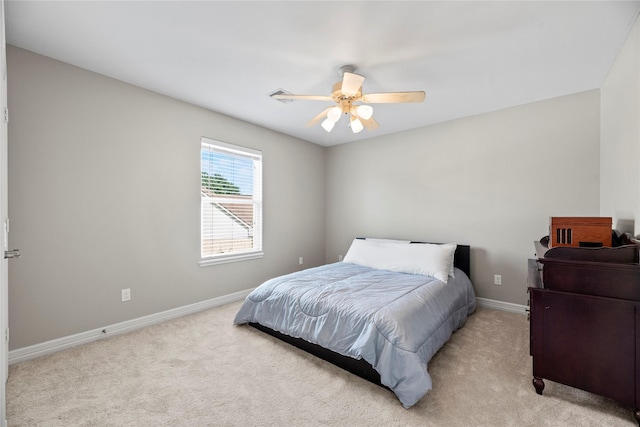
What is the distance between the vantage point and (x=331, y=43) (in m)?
2.01

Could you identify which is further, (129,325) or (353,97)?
(129,325)

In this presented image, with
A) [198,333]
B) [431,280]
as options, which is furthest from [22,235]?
[431,280]

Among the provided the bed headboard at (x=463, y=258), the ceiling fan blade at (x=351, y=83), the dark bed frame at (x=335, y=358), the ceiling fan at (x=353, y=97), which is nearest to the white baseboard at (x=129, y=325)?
the bed headboard at (x=463, y=258)

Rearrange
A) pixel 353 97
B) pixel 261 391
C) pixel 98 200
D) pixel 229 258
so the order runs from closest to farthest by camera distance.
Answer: pixel 261 391
pixel 353 97
pixel 98 200
pixel 229 258

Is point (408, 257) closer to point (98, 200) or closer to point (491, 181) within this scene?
point (491, 181)

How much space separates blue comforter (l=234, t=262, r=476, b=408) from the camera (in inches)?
69.4

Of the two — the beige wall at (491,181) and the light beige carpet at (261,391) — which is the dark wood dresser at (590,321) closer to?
the light beige carpet at (261,391)

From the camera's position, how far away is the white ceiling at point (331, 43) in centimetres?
171

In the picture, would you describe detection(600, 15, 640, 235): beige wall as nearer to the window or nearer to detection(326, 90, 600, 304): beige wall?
detection(326, 90, 600, 304): beige wall

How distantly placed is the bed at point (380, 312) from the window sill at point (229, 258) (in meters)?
0.88

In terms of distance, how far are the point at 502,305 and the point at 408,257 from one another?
125 cm

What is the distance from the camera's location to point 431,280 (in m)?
2.79

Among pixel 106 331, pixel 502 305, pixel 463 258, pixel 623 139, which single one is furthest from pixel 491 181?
pixel 106 331

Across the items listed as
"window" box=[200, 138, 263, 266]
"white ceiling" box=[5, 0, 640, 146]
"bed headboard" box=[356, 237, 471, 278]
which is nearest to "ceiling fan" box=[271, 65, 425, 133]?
"white ceiling" box=[5, 0, 640, 146]
